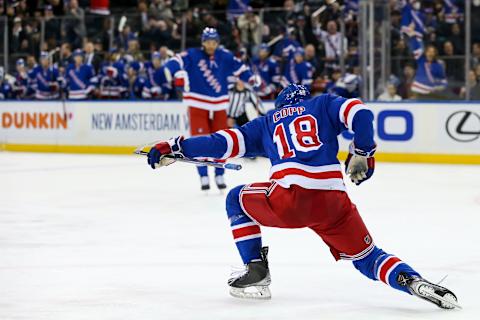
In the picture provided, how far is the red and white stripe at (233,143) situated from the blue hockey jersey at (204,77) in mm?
5604

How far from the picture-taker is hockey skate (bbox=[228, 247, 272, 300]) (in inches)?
188

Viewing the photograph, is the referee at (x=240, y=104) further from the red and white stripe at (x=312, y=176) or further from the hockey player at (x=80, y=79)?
the red and white stripe at (x=312, y=176)

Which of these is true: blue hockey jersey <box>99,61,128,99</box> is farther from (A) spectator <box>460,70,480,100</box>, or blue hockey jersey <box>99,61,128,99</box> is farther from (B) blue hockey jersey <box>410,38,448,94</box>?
(A) spectator <box>460,70,480,100</box>

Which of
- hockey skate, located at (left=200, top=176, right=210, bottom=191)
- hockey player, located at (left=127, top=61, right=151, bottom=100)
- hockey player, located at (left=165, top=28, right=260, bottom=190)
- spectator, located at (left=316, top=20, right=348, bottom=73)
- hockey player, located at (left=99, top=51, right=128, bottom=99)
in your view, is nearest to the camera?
hockey skate, located at (left=200, top=176, right=210, bottom=191)

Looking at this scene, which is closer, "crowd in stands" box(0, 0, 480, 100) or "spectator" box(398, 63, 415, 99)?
"crowd in stands" box(0, 0, 480, 100)

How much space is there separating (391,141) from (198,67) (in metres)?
3.79

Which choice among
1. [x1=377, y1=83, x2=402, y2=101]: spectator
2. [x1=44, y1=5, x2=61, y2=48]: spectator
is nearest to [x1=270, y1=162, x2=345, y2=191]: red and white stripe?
[x1=377, y1=83, x2=402, y2=101]: spectator

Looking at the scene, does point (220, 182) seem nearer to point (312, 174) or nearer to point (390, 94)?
point (390, 94)

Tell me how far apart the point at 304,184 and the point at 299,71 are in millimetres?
10261

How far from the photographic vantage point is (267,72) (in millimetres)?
15133

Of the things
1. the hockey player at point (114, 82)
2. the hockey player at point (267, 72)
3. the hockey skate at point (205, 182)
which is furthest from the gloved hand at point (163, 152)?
the hockey player at point (114, 82)

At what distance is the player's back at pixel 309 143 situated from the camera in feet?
15.1

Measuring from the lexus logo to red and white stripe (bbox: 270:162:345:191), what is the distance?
28.2 feet

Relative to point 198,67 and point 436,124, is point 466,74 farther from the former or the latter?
point 198,67
